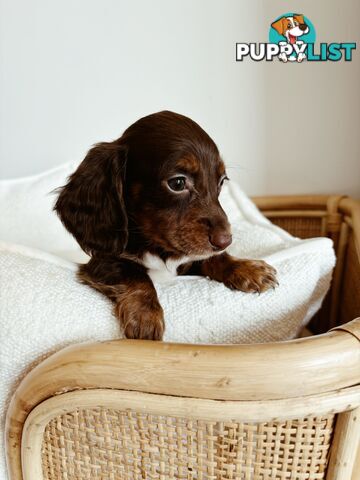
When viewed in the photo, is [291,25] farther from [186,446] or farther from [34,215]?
[186,446]

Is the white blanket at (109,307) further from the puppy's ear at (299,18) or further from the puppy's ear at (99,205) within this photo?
the puppy's ear at (299,18)

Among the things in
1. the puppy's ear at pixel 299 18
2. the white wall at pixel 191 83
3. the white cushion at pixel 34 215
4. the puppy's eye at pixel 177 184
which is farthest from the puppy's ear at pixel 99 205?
the puppy's ear at pixel 299 18

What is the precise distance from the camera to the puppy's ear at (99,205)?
111 centimetres

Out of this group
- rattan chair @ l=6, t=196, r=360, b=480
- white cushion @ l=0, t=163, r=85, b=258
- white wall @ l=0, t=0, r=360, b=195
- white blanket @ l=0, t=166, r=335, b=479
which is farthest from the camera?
white wall @ l=0, t=0, r=360, b=195

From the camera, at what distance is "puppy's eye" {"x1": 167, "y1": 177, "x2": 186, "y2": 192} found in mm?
1089

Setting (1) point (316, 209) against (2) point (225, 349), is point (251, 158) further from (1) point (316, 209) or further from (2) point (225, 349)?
(2) point (225, 349)

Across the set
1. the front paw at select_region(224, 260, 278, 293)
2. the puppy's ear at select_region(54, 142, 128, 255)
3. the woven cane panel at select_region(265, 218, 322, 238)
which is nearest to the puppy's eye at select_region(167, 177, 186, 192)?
the puppy's ear at select_region(54, 142, 128, 255)

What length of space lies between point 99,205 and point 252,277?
355mm

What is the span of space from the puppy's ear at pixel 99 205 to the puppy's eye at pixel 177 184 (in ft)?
0.37

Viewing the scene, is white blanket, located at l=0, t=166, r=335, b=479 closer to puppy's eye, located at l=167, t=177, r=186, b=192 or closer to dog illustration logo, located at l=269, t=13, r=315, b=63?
puppy's eye, located at l=167, t=177, r=186, b=192

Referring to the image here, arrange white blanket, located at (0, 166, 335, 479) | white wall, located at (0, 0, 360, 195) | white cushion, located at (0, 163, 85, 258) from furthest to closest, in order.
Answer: white wall, located at (0, 0, 360, 195)
white cushion, located at (0, 163, 85, 258)
white blanket, located at (0, 166, 335, 479)

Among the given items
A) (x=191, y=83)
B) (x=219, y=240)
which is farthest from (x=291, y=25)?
(x=219, y=240)

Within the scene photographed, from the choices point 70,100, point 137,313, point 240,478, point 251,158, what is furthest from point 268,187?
point 240,478

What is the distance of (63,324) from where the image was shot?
0.96 meters
